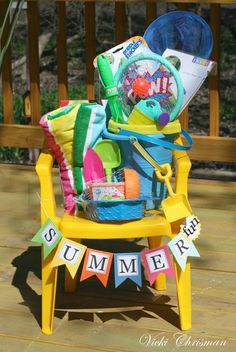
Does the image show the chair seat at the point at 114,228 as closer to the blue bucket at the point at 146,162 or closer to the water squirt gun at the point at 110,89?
the blue bucket at the point at 146,162

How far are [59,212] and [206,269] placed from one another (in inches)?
37.3

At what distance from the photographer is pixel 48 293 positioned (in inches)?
98.7

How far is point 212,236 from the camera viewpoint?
11.3ft

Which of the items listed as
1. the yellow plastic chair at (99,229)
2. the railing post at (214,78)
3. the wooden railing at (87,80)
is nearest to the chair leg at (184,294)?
the yellow plastic chair at (99,229)

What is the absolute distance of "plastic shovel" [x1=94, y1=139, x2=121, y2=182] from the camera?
246 cm

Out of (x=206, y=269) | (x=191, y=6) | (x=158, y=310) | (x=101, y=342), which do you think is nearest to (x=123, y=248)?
(x=206, y=269)

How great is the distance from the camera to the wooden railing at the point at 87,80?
415cm

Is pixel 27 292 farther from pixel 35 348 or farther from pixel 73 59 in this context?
pixel 73 59

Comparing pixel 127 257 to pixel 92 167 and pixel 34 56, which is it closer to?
pixel 92 167

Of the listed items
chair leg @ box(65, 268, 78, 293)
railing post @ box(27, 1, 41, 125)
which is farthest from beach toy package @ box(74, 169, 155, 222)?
railing post @ box(27, 1, 41, 125)

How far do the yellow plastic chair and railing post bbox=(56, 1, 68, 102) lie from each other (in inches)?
74.8

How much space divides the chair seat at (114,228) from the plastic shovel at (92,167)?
0.14 metres

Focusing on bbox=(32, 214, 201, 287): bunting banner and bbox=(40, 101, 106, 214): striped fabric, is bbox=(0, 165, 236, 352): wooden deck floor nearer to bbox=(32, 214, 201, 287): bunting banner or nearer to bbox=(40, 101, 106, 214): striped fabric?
bbox=(32, 214, 201, 287): bunting banner

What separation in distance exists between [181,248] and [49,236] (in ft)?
1.38
